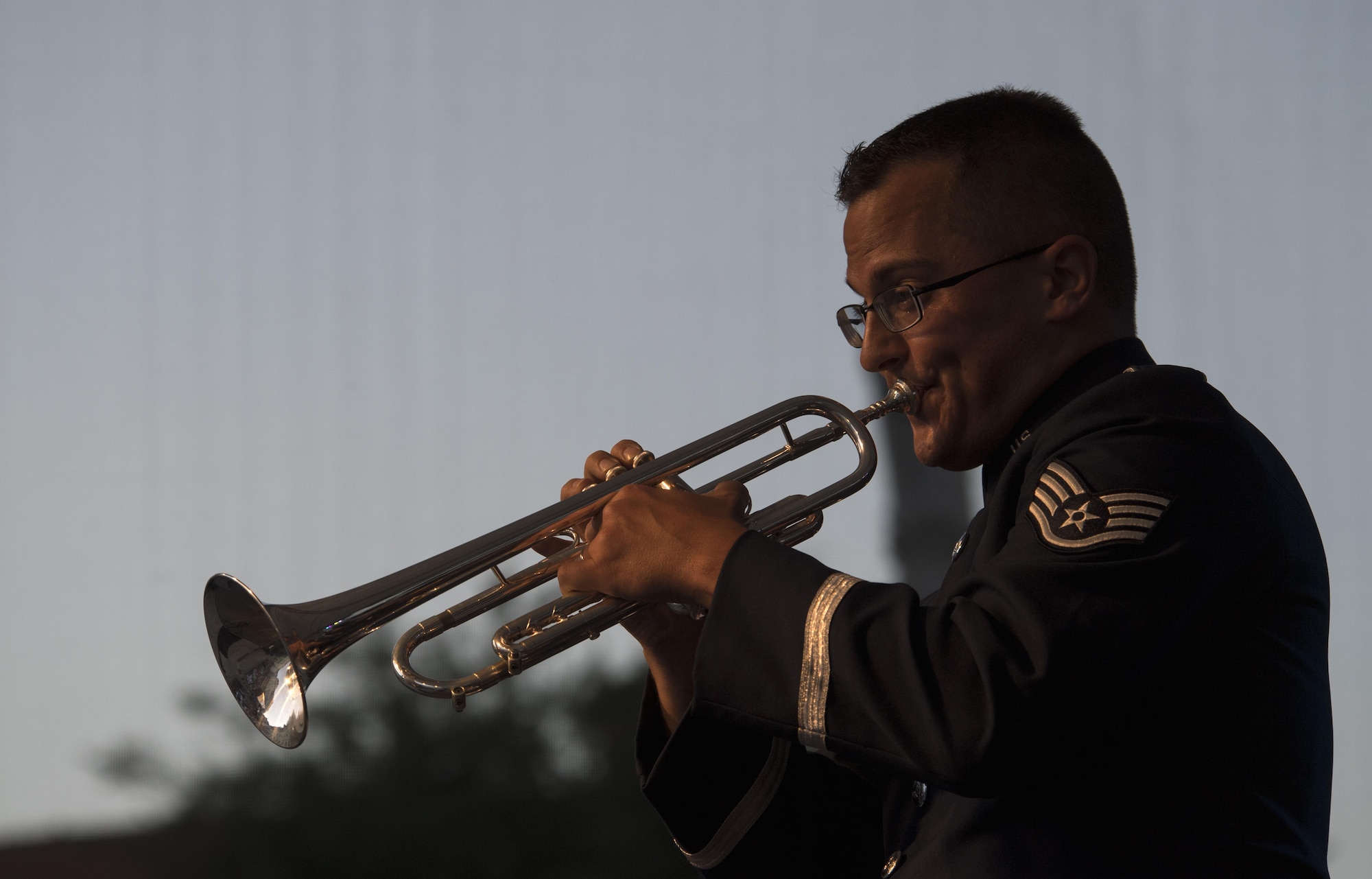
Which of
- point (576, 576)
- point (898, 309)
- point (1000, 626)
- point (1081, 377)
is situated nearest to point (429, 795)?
point (576, 576)

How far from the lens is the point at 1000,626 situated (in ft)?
3.45

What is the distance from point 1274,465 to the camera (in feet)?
3.94

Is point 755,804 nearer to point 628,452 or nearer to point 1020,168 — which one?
point 628,452

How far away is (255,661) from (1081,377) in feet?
3.94

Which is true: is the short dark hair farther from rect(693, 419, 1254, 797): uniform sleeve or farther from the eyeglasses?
rect(693, 419, 1254, 797): uniform sleeve

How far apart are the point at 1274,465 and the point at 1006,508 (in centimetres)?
27

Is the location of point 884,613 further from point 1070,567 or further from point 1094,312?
point 1094,312

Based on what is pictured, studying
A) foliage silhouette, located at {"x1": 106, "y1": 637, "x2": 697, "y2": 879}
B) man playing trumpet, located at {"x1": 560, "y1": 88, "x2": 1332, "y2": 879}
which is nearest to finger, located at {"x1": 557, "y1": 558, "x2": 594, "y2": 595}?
man playing trumpet, located at {"x1": 560, "y1": 88, "x2": 1332, "y2": 879}

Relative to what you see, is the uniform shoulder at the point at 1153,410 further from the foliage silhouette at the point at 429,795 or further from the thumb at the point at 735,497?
the foliage silhouette at the point at 429,795

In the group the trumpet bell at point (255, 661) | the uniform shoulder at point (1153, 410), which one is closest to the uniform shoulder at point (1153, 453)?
the uniform shoulder at point (1153, 410)

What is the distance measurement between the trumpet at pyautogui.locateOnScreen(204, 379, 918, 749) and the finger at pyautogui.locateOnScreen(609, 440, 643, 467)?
10 millimetres

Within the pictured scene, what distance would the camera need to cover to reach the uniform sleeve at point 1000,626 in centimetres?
102

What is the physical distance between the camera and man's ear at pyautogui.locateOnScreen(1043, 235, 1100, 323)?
149 cm

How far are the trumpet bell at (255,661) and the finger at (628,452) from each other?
21.0 inches
